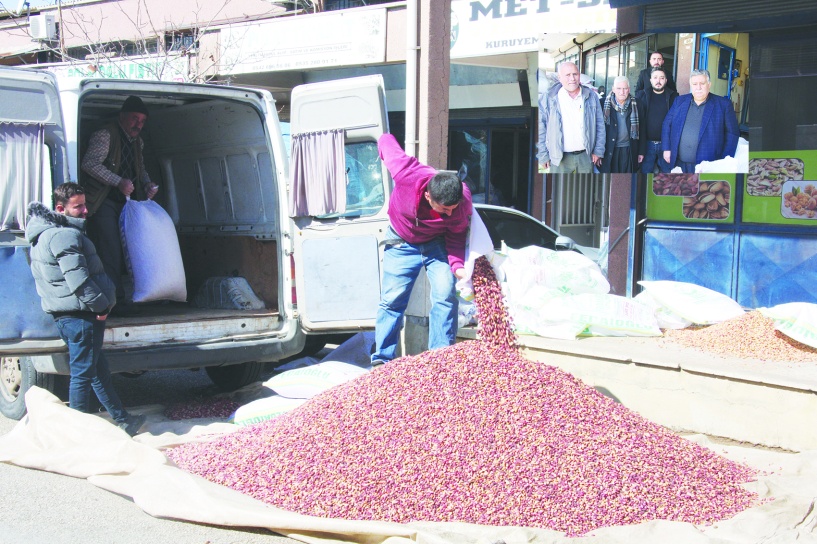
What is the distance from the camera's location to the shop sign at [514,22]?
38.2ft

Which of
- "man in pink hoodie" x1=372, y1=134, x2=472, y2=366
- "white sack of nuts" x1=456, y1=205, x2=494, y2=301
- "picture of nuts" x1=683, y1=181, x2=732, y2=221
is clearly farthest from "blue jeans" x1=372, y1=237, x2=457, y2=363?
"picture of nuts" x1=683, y1=181, x2=732, y2=221

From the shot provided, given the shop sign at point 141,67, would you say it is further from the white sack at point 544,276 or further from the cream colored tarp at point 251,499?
the cream colored tarp at point 251,499

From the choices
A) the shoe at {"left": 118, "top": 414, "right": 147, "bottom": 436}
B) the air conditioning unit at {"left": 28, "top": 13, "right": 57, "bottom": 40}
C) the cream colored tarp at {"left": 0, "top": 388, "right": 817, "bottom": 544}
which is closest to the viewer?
the cream colored tarp at {"left": 0, "top": 388, "right": 817, "bottom": 544}

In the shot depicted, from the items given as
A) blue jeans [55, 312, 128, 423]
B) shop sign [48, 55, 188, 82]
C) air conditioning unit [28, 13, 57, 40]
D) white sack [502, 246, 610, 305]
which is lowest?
blue jeans [55, 312, 128, 423]

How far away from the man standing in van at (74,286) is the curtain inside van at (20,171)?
0.35ft

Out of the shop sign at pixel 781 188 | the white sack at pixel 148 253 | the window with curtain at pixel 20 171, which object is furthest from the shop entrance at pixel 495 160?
the window with curtain at pixel 20 171

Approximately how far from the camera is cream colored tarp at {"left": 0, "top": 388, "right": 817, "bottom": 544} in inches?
148

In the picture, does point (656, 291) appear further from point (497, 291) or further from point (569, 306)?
point (497, 291)

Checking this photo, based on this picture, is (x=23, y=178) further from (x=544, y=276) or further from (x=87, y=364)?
(x=544, y=276)

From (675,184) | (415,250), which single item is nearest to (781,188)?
(675,184)

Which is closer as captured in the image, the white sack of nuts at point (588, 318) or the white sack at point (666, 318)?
the white sack of nuts at point (588, 318)

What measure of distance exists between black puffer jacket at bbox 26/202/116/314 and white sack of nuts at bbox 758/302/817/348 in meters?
4.44

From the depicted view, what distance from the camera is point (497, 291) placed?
217 inches

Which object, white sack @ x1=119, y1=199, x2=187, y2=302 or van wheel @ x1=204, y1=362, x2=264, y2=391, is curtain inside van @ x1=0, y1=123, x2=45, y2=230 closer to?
white sack @ x1=119, y1=199, x2=187, y2=302
